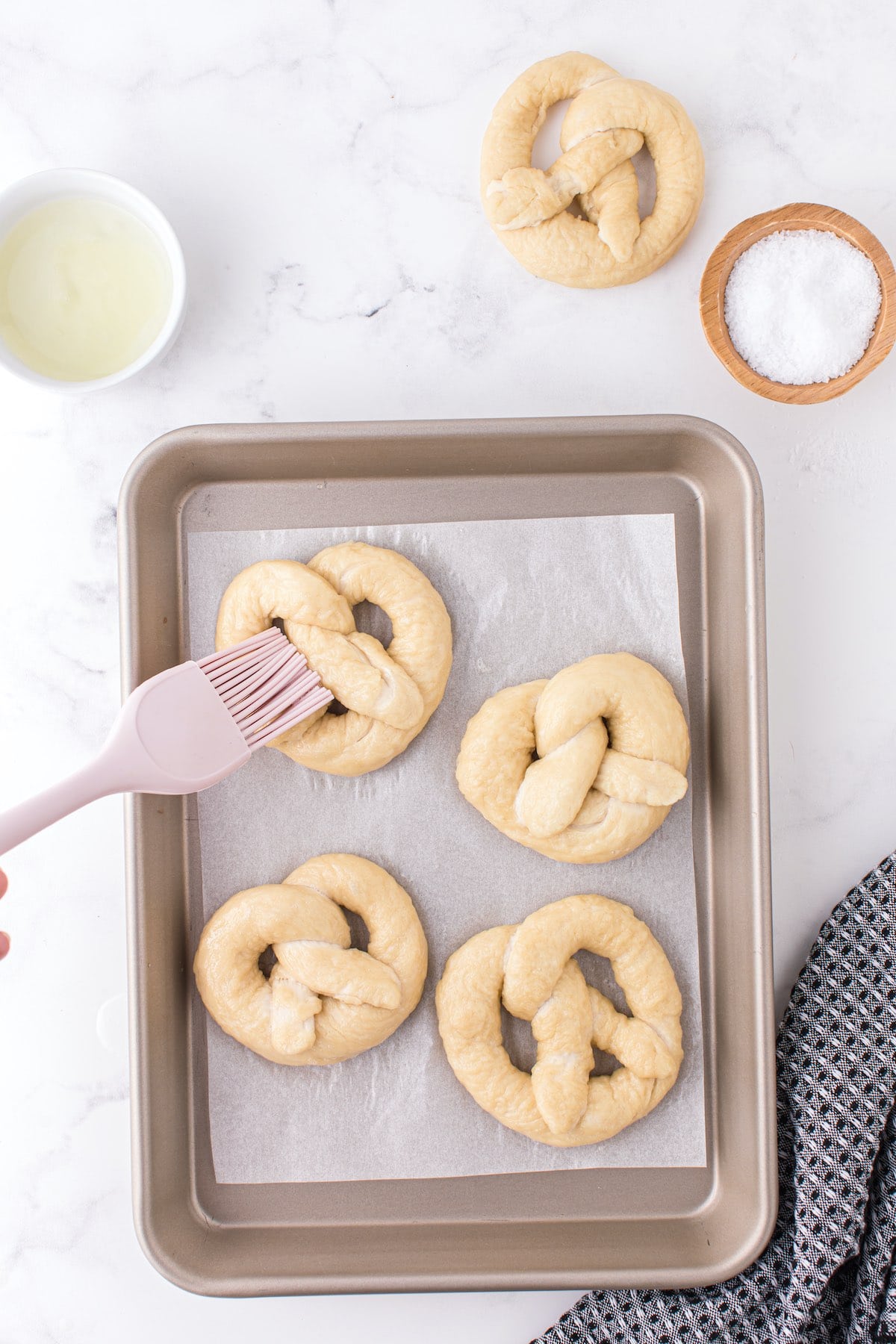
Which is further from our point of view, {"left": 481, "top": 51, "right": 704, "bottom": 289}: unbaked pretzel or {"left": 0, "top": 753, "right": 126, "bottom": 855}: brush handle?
{"left": 481, "top": 51, "right": 704, "bottom": 289}: unbaked pretzel

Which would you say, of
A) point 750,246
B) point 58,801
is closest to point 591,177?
point 750,246

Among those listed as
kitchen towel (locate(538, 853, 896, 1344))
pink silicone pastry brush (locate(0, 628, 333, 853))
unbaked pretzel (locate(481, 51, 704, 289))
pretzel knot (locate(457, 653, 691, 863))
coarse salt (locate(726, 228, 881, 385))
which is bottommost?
kitchen towel (locate(538, 853, 896, 1344))

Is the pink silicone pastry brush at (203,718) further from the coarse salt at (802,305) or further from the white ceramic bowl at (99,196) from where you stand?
the coarse salt at (802,305)

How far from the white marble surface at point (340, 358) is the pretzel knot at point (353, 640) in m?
0.25

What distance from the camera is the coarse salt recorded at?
1.25 meters

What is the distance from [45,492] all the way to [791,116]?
1097mm

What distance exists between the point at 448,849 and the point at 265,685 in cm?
30

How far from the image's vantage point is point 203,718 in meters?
1.15

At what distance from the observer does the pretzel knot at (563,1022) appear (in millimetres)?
1194

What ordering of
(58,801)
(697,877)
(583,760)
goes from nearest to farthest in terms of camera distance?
(58,801) → (583,760) → (697,877)

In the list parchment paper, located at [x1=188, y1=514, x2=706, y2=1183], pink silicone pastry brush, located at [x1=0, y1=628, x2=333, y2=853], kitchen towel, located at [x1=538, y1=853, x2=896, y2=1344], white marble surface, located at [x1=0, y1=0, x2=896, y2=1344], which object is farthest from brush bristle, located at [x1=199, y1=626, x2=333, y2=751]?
kitchen towel, located at [x1=538, y1=853, x2=896, y2=1344]

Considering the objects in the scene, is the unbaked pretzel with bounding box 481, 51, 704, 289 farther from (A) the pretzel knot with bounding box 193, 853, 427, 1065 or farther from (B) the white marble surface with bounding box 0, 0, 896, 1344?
(A) the pretzel knot with bounding box 193, 853, 427, 1065

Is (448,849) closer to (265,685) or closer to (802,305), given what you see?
(265,685)

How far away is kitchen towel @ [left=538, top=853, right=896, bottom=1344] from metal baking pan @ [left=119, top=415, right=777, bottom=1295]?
2.6 inches
